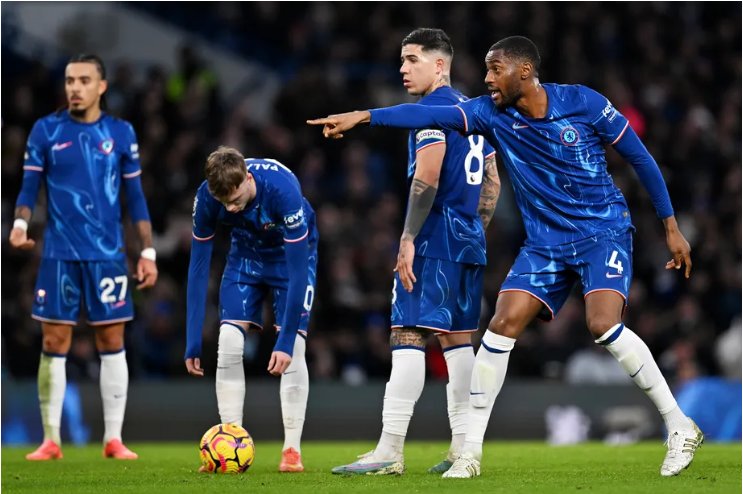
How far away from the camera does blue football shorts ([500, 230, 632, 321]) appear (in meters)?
6.97

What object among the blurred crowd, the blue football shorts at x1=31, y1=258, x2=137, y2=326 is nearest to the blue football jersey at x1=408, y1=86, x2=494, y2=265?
the blue football shorts at x1=31, y1=258, x2=137, y2=326

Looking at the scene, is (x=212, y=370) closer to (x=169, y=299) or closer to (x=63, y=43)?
(x=169, y=299)

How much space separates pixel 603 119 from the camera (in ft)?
23.1

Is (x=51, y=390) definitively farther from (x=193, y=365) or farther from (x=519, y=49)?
(x=519, y=49)

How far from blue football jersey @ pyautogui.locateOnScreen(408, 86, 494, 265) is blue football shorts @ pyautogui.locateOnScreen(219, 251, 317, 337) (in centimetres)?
91

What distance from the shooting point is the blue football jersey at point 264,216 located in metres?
7.54

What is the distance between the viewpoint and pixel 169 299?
1474cm

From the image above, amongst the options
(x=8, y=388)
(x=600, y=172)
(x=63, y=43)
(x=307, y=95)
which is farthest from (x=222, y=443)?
(x=63, y=43)

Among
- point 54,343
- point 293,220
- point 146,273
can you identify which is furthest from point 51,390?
point 293,220

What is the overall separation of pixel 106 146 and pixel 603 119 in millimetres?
3923

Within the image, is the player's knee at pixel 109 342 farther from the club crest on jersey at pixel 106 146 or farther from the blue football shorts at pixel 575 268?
the blue football shorts at pixel 575 268

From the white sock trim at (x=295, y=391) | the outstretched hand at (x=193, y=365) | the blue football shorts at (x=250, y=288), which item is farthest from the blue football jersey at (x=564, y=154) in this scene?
the outstretched hand at (x=193, y=365)

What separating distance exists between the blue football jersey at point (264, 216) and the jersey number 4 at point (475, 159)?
1004 millimetres

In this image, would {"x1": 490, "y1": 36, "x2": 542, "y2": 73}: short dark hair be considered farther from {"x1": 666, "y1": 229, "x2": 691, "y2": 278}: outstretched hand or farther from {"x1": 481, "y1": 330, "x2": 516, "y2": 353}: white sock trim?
{"x1": 481, "y1": 330, "x2": 516, "y2": 353}: white sock trim
